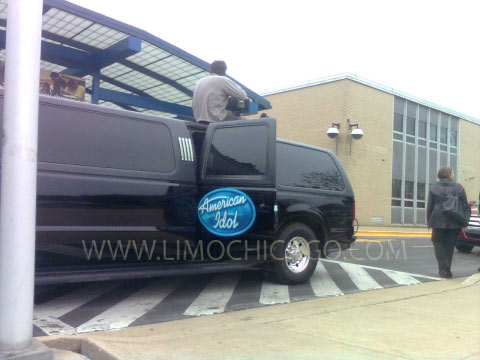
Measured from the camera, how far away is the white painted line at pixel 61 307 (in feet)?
14.1

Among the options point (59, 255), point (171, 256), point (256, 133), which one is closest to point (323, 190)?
point (256, 133)

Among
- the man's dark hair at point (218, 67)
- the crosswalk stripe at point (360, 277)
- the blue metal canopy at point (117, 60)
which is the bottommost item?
the crosswalk stripe at point (360, 277)

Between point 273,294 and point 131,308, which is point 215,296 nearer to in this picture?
point 273,294

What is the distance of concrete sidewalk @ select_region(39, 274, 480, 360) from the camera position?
12.3 ft

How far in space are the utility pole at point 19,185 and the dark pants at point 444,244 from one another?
6.12m

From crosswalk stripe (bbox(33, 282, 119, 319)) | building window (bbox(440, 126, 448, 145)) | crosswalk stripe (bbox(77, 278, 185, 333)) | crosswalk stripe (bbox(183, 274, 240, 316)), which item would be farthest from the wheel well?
building window (bbox(440, 126, 448, 145))

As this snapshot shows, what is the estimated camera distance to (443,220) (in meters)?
7.34

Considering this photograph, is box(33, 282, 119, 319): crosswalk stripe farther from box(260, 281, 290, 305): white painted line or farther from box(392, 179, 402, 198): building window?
box(392, 179, 402, 198): building window

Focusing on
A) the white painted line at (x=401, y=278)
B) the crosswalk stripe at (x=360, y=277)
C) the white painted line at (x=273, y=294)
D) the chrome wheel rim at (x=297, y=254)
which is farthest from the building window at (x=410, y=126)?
the white painted line at (x=273, y=294)

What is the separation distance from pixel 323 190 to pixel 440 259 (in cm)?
253

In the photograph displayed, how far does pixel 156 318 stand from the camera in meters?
4.83

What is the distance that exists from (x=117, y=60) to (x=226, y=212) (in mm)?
7075

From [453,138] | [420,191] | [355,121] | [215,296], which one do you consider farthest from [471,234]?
[453,138]

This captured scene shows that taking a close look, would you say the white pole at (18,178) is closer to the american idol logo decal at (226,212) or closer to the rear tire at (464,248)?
the american idol logo decal at (226,212)
